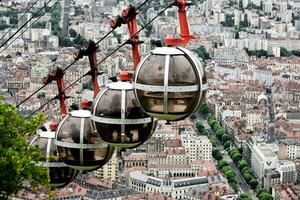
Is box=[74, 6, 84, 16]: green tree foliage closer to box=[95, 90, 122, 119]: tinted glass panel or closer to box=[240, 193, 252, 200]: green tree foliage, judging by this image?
box=[240, 193, 252, 200]: green tree foliage

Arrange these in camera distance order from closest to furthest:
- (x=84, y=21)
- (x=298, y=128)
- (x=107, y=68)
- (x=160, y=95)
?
(x=160, y=95)
(x=298, y=128)
(x=107, y=68)
(x=84, y=21)

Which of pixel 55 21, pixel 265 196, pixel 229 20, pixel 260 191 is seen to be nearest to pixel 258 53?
pixel 229 20

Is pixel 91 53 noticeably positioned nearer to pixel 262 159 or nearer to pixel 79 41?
pixel 262 159

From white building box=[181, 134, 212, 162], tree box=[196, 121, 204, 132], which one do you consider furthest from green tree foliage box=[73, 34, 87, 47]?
white building box=[181, 134, 212, 162]

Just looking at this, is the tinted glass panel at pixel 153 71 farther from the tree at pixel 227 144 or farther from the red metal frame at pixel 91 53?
the tree at pixel 227 144

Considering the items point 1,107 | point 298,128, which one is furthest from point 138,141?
point 298,128

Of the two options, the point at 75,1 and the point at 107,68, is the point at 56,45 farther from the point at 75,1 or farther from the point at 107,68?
the point at 75,1

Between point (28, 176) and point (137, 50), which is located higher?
point (137, 50)
